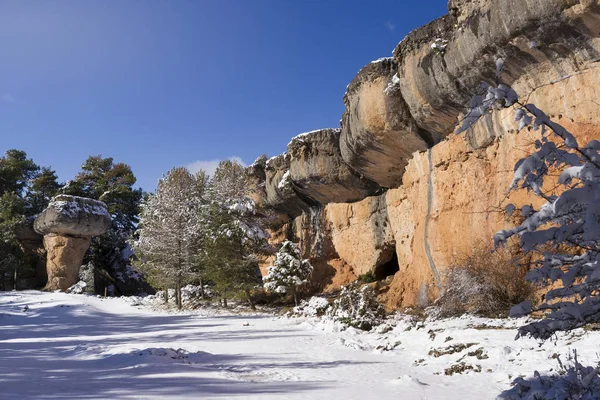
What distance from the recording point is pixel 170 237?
24094 millimetres

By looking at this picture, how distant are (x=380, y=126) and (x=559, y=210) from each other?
14.2 meters

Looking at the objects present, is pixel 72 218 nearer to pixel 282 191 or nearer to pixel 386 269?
pixel 282 191

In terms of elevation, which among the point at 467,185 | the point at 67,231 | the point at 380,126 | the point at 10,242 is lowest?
the point at 467,185

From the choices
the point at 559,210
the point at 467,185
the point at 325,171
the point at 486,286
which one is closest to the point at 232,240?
the point at 325,171

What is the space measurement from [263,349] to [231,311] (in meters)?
11.0

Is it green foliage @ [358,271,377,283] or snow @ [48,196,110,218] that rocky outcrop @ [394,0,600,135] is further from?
snow @ [48,196,110,218]

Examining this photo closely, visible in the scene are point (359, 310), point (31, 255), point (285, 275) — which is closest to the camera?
point (359, 310)

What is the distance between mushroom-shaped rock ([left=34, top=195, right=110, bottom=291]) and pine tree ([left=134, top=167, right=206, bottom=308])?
6666 mm

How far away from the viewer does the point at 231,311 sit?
2109 cm

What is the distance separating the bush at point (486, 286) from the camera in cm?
1182

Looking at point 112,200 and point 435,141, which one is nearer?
point 435,141

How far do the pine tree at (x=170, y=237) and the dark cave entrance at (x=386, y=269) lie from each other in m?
10.0

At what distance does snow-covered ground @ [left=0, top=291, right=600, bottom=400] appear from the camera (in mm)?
6285

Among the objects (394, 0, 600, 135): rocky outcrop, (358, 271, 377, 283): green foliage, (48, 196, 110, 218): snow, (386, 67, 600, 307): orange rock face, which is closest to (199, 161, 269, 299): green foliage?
(358, 271, 377, 283): green foliage
